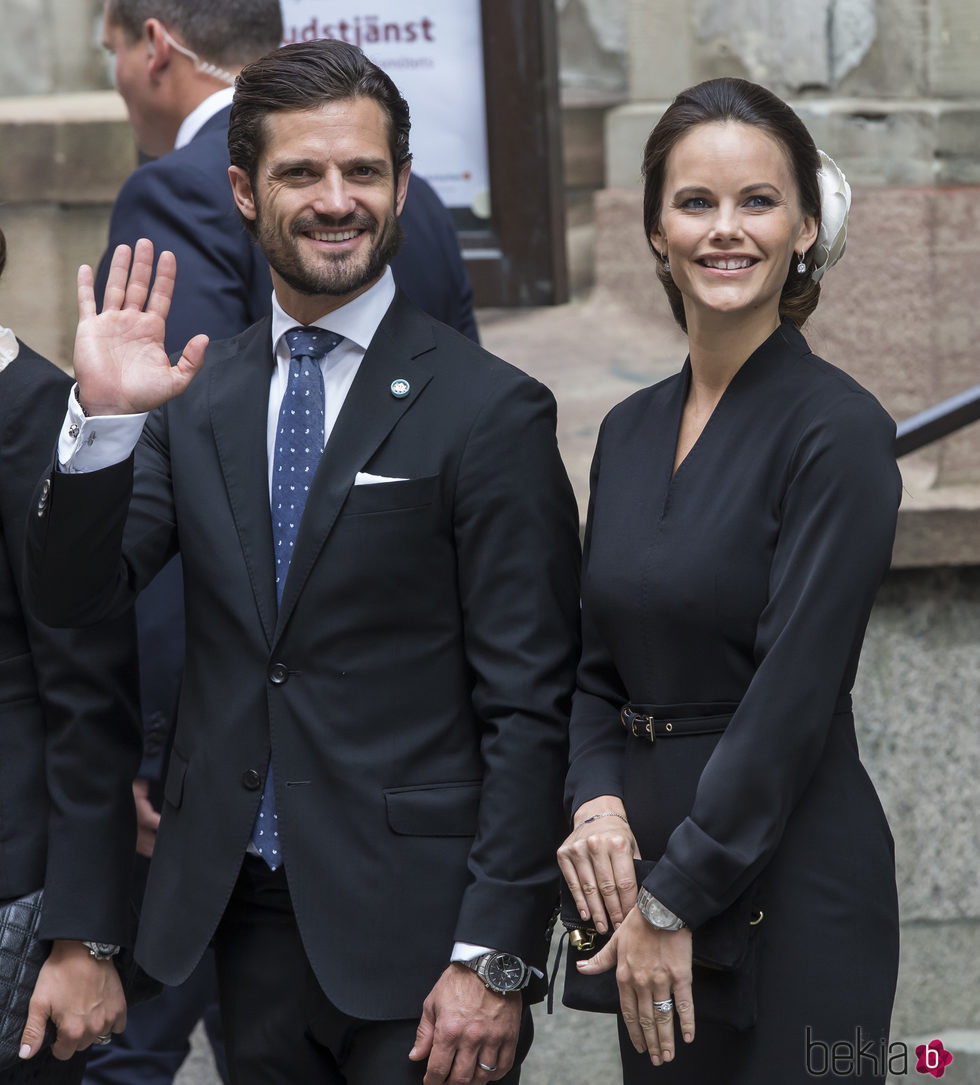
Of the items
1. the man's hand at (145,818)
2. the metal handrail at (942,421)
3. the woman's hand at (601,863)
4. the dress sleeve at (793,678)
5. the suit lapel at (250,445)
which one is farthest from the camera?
the metal handrail at (942,421)

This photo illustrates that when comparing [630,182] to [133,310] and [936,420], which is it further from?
[133,310]

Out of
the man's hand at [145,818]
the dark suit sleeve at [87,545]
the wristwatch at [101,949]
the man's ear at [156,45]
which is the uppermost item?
the man's ear at [156,45]

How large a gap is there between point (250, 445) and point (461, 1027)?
88 centimetres

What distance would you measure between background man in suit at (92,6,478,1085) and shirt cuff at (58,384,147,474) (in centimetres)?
83

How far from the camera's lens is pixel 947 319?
14.7 ft

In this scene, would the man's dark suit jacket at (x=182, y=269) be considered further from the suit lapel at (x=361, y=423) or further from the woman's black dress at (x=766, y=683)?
the woman's black dress at (x=766, y=683)

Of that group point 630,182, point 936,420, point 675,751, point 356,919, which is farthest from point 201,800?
point 630,182

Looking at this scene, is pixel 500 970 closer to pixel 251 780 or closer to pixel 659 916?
pixel 659 916

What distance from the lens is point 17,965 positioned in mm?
2482

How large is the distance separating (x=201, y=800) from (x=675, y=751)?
2.29ft

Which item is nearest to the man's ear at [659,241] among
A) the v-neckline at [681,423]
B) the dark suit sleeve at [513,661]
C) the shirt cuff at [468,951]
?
the v-neckline at [681,423]

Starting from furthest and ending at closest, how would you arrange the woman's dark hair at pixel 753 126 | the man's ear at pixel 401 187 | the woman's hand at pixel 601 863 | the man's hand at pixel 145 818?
the man's hand at pixel 145 818
the man's ear at pixel 401 187
the woman's dark hair at pixel 753 126
the woman's hand at pixel 601 863

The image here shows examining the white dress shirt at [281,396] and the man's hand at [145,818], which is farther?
the man's hand at [145,818]

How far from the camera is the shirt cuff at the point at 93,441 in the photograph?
91.9 inches
